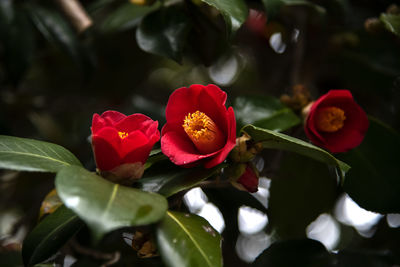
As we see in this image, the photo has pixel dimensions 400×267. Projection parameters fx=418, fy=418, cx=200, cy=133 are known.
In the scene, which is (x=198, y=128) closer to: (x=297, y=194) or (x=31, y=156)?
(x=31, y=156)

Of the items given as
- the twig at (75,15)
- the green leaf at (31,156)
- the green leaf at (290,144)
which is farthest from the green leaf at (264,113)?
the twig at (75,15)

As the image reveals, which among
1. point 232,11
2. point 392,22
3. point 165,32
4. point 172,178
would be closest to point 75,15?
point 165,32

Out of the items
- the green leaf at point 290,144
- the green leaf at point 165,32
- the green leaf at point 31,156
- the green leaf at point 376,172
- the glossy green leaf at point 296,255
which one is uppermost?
the green leaf at point 31,156

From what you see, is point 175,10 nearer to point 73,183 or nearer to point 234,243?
point 73,183

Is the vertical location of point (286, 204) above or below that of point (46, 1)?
below

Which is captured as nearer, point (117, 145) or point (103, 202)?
point (103, 202)

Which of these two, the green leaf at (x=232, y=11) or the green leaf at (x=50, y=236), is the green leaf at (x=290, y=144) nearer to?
the green leaf at (x=232, y=11)

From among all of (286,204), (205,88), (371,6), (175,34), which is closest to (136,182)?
(205,88)
